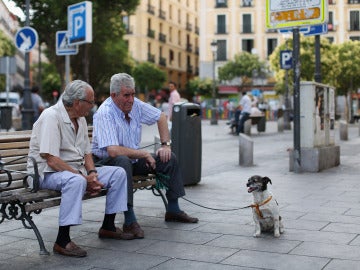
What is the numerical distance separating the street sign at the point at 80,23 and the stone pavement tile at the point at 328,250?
732 centimetres

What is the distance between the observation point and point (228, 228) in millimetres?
5863

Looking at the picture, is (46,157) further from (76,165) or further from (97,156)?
(97,156)

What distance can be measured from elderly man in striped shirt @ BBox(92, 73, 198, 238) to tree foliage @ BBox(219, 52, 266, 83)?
54.3 m

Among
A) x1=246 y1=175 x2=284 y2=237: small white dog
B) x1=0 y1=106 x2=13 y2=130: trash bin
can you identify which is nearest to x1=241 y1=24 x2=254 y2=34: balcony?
x1=0 y1=106 x2=13 y2=130: trash bin

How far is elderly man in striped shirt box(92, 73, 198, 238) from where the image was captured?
5.59m

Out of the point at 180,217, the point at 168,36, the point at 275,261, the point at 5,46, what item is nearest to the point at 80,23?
the point at 180,217

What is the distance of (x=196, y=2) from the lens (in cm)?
8644

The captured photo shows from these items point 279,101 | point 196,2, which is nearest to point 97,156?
point 279,101

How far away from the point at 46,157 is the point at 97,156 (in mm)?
1052

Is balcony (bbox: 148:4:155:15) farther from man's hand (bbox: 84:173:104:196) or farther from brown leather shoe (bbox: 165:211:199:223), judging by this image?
man's hand (bbox: 84:173:104:196)

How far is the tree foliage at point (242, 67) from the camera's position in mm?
60281

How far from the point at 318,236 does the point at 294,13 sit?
5926 millimetres

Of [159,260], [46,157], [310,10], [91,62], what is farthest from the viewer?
[91,62]

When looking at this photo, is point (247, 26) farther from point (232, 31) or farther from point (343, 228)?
point (343, 228)
